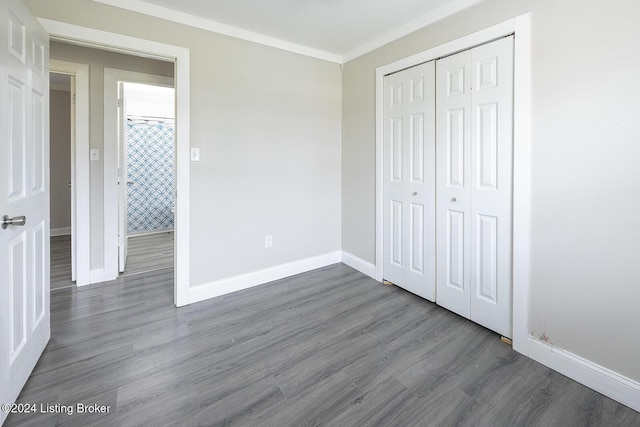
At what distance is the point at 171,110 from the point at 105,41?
3527mm

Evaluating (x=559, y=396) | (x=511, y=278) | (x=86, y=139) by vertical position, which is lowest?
(x=559, y=396)

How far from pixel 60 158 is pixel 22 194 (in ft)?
14.9

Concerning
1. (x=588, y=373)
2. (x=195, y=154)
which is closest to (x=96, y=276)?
(x=195, y=154)

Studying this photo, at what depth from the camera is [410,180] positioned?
2.71 meters

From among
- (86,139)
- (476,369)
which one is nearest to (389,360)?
(476,369)

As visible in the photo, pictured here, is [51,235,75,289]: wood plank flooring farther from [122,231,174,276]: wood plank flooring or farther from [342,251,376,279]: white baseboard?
[342,251,376,279]: white baseboard

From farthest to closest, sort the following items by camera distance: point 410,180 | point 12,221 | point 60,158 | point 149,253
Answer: point 60,158 → point 149,253 → point 410,180 → point 12,221

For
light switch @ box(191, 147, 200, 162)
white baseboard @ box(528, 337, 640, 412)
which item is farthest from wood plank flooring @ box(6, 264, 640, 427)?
light switch @ box(191, 147, 200, 162)

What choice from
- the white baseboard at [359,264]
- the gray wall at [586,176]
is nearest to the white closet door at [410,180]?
the white baseboard at [359,264]

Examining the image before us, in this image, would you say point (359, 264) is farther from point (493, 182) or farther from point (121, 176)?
point (121, 176)

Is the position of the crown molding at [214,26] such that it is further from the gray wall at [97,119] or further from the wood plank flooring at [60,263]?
the wood plank flooring at [60,263]

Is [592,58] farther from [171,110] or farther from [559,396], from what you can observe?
[171,110]

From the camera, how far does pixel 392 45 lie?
2.81m

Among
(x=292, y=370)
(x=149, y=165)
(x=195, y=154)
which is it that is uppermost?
(x=149, y=165)
